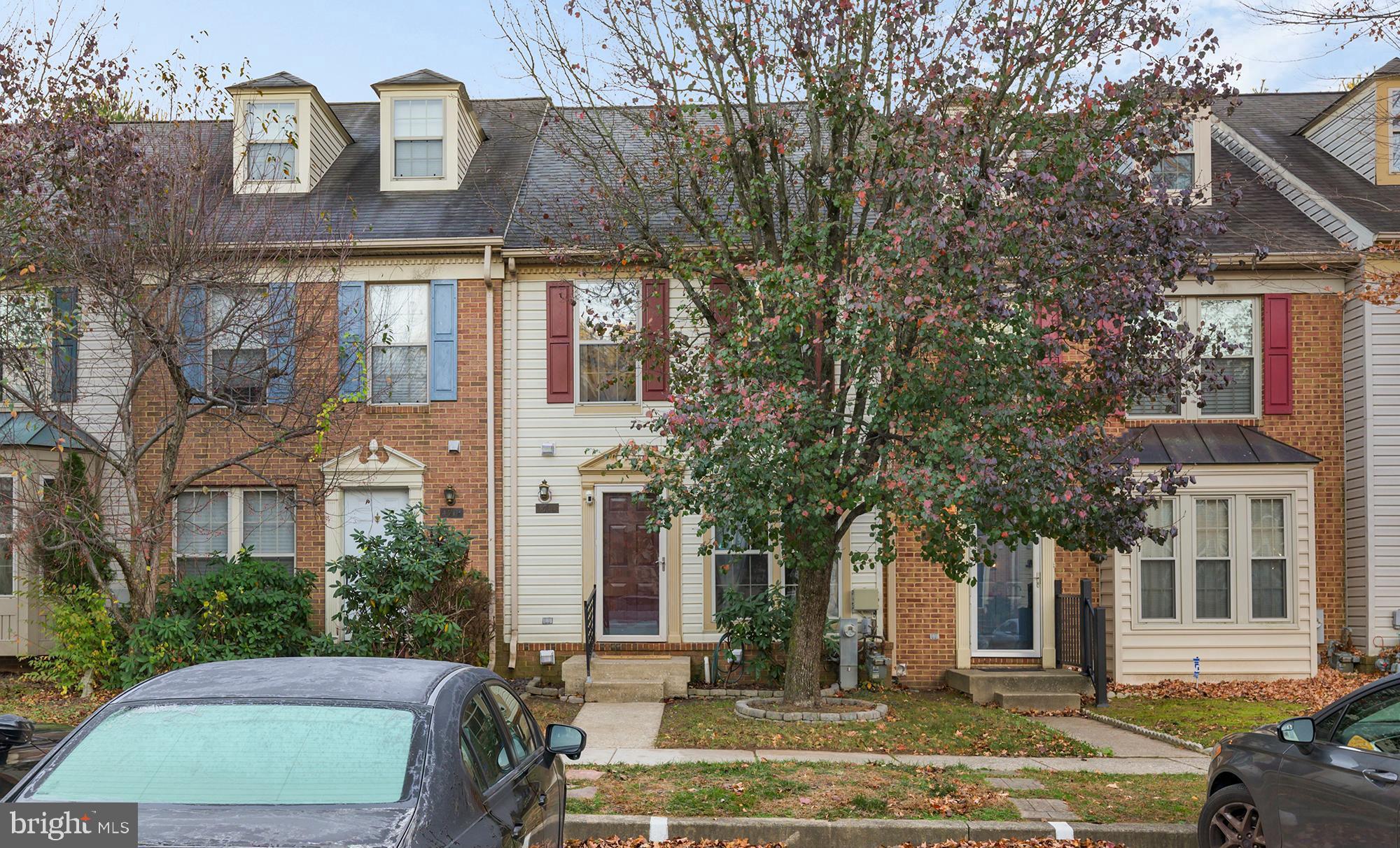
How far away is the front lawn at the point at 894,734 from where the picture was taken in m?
10.7

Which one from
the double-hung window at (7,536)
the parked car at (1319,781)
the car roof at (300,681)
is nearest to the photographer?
the car roof at (300,681)

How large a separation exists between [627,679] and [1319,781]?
31.7 feet

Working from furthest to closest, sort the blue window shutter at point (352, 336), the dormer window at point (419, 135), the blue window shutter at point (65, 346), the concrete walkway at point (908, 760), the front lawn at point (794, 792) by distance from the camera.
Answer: the dormer window at point (419, 135)
the blue window shutter at point (352, 336)
the blue window shutter at point (65, 346)
the concrete walkway at point (908, 760)
the front lawn at point (794, 792)

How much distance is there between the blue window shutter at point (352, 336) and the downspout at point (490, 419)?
65.2 inches

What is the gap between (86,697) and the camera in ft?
44.7

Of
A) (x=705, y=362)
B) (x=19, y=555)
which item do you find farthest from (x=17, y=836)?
(x=19, y=555)

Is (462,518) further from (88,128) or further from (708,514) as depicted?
(88,128)

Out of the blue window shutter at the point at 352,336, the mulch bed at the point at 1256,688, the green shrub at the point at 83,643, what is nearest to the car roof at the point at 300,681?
the blue window shutter at the point at 352,336

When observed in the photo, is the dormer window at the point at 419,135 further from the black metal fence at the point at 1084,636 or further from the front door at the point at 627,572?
the black metal fence at the point at 1084,636

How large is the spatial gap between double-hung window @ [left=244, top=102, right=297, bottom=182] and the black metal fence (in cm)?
1243

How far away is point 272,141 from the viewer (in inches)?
675

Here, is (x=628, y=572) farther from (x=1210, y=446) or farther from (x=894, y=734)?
(x=1210, y=446)

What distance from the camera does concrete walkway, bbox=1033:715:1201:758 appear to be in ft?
35.7

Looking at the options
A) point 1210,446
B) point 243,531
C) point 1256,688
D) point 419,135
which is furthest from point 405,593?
point 1256,688
